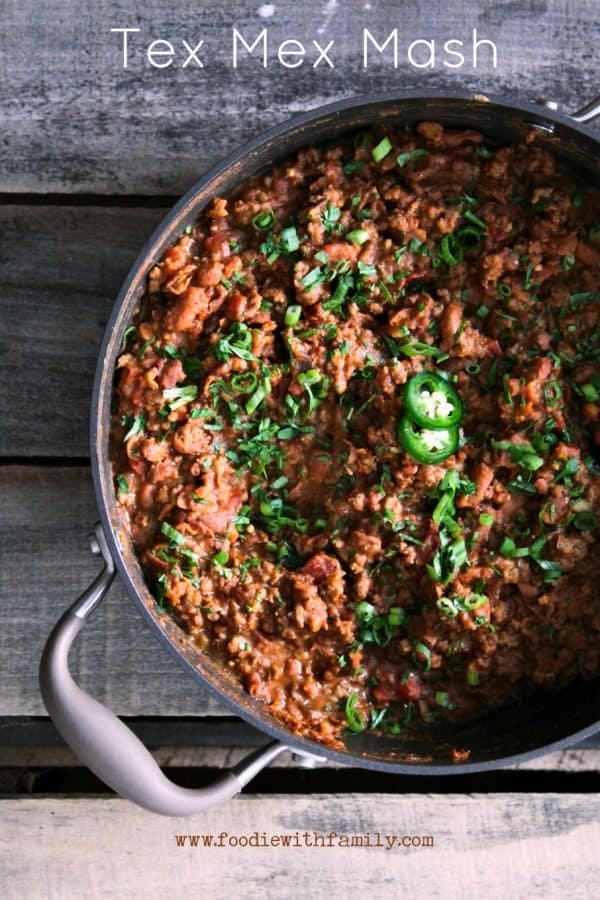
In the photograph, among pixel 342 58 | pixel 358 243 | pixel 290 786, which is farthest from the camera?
pixel 290 786

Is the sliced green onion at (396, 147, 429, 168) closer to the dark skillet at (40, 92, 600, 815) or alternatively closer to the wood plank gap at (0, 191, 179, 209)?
the dark skillet at (40, 92, 600, 815)

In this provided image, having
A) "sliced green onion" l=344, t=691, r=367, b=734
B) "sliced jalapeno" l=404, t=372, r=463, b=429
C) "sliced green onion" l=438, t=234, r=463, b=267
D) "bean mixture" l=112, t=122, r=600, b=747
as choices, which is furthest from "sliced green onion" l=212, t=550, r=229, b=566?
"sliced green onion" l=438, t=234, r=463, b=267

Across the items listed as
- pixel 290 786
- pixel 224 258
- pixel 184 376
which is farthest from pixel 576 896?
pixel 224 258

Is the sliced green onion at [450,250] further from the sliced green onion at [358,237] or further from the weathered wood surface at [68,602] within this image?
the weathered wood surface at [68,602]

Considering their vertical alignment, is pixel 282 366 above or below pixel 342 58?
below

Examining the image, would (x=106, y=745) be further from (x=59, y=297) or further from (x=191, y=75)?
(x=191, y=75)

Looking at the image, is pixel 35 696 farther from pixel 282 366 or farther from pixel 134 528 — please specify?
pixel 282 366
